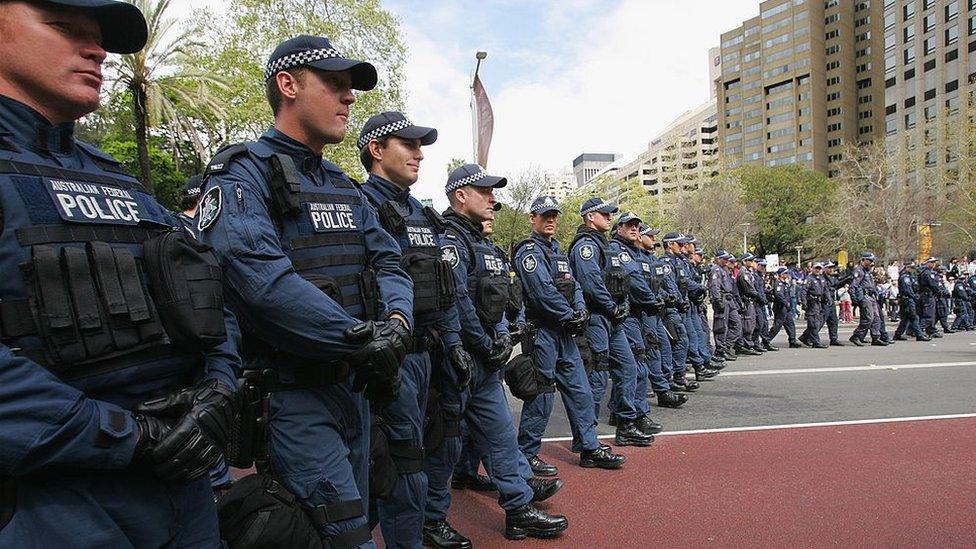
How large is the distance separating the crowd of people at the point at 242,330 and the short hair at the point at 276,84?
0.03ft

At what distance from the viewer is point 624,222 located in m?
7.22

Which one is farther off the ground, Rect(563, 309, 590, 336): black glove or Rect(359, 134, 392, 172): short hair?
Rect(359, 134, 392, 172): short hair

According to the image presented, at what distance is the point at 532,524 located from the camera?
3.79 metres

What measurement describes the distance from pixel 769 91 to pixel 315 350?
356ft

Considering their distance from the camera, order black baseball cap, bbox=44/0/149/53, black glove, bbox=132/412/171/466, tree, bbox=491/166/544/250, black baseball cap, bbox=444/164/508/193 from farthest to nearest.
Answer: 1. tree, bbox=491/166/544/250
2. black baseball cap, bbox=444/164/508/193
3. black baseball cap, bbox=44/0/149/53
4. black glove, bbox=132/412/171/466

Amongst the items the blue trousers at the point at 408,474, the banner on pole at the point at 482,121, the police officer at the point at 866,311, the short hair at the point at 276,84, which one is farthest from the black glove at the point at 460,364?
the police officer at the point at 866,311

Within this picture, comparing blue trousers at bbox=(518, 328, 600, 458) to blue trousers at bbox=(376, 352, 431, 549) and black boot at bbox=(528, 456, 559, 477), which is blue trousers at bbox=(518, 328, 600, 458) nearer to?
black boot at bbox=(528, 456, 559, 477)

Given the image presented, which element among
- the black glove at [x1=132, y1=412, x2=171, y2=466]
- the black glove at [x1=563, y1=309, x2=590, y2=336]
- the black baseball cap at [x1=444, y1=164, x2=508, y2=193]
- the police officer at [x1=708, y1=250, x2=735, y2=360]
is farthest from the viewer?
the police officer at [x1=708, y1=250, x2=735, y2=360]

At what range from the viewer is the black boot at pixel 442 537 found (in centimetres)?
370

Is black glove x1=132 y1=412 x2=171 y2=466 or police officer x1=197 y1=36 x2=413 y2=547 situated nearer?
black glove x1=132 y1=412 x2=171 y2=466

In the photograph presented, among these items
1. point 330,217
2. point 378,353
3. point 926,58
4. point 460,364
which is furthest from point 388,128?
point 926,58

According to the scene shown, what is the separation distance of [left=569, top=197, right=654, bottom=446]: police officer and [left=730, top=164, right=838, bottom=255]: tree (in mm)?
59957

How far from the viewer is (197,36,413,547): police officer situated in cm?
212

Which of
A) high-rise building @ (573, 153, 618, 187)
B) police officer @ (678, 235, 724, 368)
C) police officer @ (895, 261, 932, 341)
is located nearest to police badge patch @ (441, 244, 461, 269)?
police officer @ (678, 235, 724, 368)
